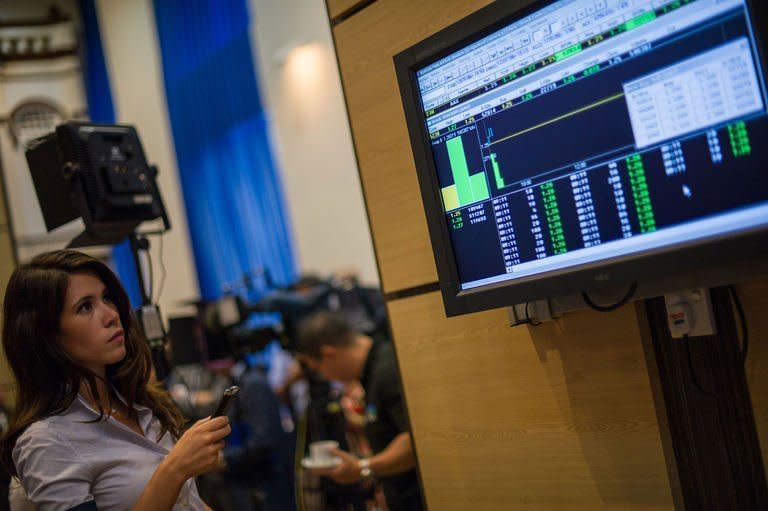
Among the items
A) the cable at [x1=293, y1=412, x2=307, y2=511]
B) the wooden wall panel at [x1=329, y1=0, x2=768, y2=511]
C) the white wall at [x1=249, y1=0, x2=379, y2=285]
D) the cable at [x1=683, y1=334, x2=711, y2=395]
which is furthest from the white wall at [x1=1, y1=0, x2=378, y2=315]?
the cable at [x1=683, y1=334, x2=711, y2=395]

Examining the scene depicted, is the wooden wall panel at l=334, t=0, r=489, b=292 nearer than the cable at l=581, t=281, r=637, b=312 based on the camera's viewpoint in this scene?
No

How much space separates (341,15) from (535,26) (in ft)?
2.56

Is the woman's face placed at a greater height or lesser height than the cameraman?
greater

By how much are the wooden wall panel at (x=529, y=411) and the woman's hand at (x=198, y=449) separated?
1.76 feet

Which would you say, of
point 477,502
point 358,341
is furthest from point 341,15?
point 358,341

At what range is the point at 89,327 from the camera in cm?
185

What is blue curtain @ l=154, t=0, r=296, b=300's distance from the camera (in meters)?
7.80

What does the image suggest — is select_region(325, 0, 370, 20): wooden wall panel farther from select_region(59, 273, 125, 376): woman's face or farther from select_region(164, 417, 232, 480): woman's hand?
select_region(164, 417, 232, 480): woman's hand

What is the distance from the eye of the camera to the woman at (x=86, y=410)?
1.67 m

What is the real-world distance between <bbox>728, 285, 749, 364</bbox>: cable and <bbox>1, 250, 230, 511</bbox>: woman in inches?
41.9

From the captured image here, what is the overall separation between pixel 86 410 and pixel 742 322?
1375 millimetres

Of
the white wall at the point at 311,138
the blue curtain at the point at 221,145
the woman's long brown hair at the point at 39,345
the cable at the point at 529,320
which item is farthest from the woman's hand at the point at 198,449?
the blue curtain at the point at 221,145

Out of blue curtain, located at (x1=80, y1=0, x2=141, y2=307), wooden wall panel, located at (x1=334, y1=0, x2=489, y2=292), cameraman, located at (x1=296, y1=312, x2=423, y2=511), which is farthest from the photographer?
blue curtain, located at (x1=80, y1=0, x2=141, y2=307)

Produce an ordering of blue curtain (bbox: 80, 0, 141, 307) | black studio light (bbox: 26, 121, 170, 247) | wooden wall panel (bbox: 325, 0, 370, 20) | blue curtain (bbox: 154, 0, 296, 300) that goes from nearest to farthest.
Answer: wooden wall panel (bbox: 325, 0, 370, 20), black studio light (bbox: 26, 121, 170, 247), blue curtain (bbox: 154, 0, 296, 300), blue curtain (bbox: 80, 0, 141, 307)
